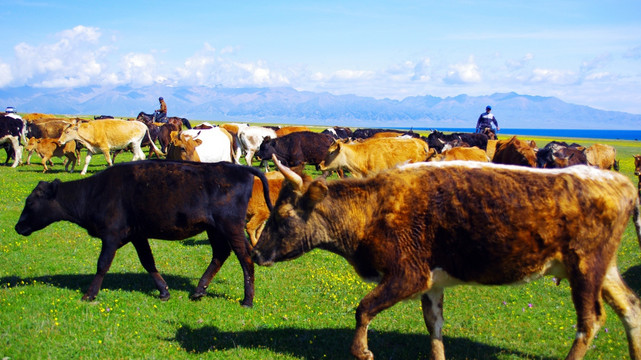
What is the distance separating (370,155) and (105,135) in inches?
550

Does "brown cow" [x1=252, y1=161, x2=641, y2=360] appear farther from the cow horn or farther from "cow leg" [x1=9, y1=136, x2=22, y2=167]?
"cow leg" [x1=9, y1=136, x2=22, y2=167]

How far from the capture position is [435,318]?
6117 millimetres

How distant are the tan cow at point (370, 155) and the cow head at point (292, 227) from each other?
12675 millimetres

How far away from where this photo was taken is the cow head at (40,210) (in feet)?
28.7

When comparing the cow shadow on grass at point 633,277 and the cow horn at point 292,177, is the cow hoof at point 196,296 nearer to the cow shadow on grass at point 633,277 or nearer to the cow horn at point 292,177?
the cow horn at point 292,177

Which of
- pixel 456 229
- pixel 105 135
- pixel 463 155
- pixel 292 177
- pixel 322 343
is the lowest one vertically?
pixel 105 135

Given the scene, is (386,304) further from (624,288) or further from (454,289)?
(454,289)

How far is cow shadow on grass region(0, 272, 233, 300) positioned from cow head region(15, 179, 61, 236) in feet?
3.22

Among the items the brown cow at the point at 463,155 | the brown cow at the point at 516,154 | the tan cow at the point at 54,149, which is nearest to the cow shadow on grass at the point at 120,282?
the brown cow at the point at 463,155

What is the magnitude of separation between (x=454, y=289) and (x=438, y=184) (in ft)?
15.4

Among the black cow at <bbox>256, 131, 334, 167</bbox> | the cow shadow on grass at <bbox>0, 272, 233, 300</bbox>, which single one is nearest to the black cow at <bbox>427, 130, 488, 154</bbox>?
the black cow at <bbox>256, 131, 334, 167</bbox>

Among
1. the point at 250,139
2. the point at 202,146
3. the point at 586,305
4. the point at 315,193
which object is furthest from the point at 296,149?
the point at 586,305

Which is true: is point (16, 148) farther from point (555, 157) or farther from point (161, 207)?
point (555, 157)

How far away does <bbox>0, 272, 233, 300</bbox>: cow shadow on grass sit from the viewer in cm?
895
